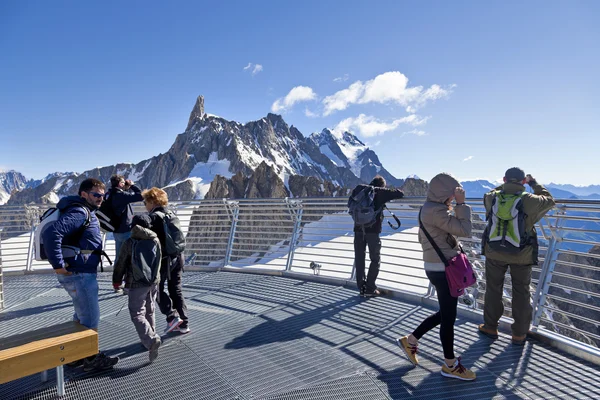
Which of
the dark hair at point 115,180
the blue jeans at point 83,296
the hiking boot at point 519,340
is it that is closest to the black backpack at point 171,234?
the blue jeans at point 83,296

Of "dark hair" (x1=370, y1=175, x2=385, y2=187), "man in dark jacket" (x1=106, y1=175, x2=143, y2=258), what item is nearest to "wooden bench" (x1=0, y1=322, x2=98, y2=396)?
"man in dark jacket" (x1=106, y1=175, x2=143, y2=258)

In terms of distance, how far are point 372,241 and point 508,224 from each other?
6.90ft

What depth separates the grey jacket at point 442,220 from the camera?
10.4ft

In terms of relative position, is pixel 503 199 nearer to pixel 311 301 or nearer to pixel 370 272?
pixel 370 272

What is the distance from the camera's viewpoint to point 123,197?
508 centimetres

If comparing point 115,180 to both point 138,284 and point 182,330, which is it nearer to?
point 138,284

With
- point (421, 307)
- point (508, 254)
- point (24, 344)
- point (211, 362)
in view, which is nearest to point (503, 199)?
point (508, 254)

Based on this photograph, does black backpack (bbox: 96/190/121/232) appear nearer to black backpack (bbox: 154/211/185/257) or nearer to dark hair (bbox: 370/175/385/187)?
black backpack (bbox: 154/211/185/257)

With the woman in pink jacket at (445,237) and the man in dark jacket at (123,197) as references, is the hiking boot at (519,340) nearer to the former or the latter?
the woman in pink jacket at (445,237)

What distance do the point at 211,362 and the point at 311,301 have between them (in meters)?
2.21

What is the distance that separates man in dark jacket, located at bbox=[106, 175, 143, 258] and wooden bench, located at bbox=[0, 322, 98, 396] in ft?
6.75

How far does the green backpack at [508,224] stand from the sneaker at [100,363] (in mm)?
4063

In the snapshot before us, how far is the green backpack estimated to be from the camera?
3797mm

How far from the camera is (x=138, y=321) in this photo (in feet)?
11.6
